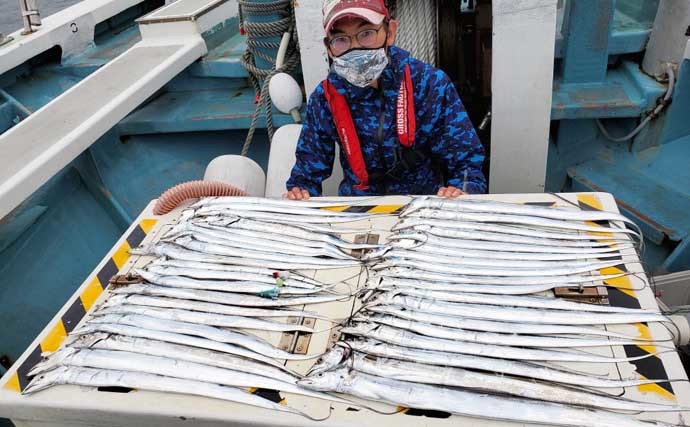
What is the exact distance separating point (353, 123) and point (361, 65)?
412 millimetres

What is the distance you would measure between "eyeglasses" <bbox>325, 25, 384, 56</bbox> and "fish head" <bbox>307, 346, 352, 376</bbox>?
1.67 m

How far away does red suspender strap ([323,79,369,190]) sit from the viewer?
3.12 metres

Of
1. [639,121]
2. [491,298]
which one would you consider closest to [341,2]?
[491,298]

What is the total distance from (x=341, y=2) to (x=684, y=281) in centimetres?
275

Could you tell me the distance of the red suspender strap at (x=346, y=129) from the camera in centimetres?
312

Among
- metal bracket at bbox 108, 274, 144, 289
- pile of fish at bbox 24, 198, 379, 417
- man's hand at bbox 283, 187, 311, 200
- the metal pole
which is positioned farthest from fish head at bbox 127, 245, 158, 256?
the metal pole

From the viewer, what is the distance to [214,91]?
574 centimetres

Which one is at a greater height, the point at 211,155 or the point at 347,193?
the point at 347,193

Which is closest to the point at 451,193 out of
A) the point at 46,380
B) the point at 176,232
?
the point at 176,232

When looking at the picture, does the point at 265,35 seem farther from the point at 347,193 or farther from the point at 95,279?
the point at 95,279

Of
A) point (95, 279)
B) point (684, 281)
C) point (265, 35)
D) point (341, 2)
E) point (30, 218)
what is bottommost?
point (684, 281)

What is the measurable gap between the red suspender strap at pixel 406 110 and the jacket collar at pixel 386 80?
37 mm

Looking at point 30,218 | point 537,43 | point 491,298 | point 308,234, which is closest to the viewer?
point 491,298

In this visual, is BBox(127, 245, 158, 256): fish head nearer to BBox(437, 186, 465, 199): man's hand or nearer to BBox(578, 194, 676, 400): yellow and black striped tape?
BBox(437, 186, 465, 199): man's hand
